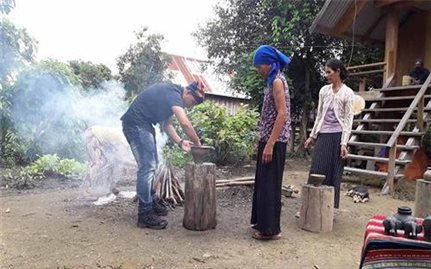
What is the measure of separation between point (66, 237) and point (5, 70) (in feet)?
18.8

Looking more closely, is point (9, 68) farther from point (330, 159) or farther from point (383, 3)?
point (383, 3)

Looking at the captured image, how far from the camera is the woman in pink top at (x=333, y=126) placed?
4324 millimetres

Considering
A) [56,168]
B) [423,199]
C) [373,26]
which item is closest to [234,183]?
[423,199]

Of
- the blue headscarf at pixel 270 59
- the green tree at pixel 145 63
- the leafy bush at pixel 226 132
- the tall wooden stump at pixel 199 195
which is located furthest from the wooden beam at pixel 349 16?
the green tree at pixel 145 63

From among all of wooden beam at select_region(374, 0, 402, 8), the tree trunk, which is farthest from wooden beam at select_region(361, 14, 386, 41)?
the tree trunk

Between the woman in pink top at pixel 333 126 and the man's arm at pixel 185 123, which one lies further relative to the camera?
the woman in pink top at pixel 333 126

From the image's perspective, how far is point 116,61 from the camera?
1752 cm

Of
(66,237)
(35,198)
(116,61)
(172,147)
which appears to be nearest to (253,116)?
(172,147)

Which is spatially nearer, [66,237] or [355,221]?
[66,237]

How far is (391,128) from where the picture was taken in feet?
29.7

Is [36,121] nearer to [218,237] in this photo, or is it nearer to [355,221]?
[218,237]

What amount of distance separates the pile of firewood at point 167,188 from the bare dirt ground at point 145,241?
182mm

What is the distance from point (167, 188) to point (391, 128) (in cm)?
636

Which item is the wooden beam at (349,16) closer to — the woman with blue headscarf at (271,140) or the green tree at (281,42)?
the green tree at (281,42)
